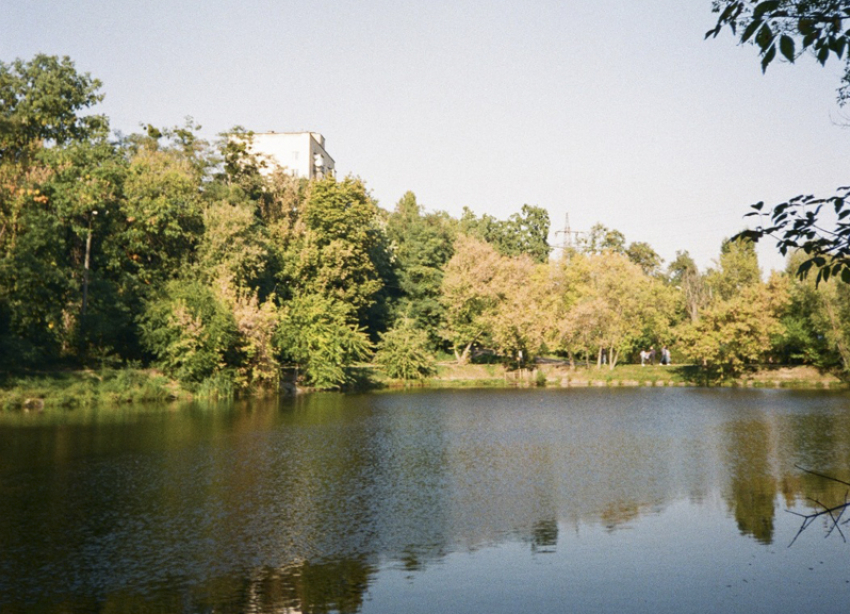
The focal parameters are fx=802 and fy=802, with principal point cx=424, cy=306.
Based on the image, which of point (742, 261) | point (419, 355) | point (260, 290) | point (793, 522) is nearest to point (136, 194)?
point (260, 290)

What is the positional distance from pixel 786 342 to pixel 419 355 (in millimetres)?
28603

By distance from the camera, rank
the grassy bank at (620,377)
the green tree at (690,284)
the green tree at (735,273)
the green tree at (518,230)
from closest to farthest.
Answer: the grassy bank at (620,377), the green tree at (735,273), the green tree at (690,284), the green tree at (518,230)

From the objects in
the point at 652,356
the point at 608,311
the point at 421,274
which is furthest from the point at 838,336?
the point at 421,274

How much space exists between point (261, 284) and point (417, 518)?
46840 millimetres

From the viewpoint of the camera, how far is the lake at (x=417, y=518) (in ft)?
37.4

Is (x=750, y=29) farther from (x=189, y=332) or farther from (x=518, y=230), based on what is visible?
(x=518, y=230)

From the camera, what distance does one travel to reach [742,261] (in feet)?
245

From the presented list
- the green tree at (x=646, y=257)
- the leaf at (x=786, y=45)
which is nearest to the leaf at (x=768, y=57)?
the leaf at (x=786, y=45)

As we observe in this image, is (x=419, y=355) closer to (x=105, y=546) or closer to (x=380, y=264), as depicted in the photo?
(x=380, y=264)

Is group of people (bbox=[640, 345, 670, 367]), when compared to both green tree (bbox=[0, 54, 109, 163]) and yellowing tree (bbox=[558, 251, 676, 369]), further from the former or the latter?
green tree (bbox=[0, 54, 109, 163])

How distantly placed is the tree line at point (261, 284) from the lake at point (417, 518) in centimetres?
1472

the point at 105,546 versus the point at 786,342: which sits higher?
the point at 786,342

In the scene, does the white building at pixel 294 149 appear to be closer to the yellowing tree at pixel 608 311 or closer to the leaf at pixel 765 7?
the yellowing tree at pixel 608 311

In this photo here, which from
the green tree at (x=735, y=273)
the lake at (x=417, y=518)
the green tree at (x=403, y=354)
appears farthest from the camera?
the green tree at (x=735, y=273)
